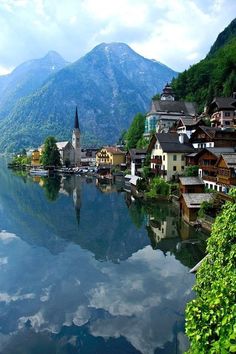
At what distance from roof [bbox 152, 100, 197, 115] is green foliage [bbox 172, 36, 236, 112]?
2812 mm

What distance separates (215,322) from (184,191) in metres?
37.3

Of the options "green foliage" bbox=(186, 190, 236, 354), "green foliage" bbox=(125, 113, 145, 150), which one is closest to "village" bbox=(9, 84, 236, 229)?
"green foliage" bbox=(125, 113, 145, 150)

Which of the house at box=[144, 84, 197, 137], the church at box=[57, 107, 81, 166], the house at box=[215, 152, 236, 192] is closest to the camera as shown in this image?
the house at box=[215, 152, 236, 192]

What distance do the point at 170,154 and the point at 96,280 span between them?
37387 mm

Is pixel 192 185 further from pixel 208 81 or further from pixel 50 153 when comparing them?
pixel 50 153

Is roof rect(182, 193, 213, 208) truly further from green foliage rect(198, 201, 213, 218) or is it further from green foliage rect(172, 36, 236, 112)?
green foliage rect(172, 36, 236, 112)

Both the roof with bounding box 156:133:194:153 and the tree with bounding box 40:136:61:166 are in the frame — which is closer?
the roof with bounding box 156:133:194:153

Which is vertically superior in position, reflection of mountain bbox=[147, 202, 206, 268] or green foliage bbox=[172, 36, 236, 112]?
green foliage bbox=[172, 36, 236, 112]

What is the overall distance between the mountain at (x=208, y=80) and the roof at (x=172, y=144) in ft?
136

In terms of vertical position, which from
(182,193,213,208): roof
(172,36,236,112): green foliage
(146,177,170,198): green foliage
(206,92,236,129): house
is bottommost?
(146,177,170,198): green foliage

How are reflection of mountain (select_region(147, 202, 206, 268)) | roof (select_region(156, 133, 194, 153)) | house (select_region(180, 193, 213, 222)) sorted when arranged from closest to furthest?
reflection of mountain (select_region(147, 202, 206, 268)) → house (select_region(180, 193, 213, 222)) → roof (select_region(156, 133, 194, 153))

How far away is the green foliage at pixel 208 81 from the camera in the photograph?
10156 centimetres

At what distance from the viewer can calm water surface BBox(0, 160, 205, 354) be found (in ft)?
56.5

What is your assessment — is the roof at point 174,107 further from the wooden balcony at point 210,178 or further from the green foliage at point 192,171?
the wooden balcony at point 210,178
